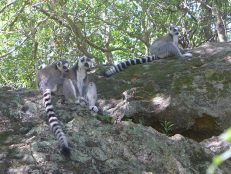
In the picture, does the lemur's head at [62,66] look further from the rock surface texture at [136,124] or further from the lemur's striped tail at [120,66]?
the lemur's striped tail at [120,66]

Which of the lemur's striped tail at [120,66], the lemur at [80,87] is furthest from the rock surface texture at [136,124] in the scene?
the lemur at [80,87]

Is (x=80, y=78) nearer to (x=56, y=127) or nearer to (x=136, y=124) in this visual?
(x=136, y=124)

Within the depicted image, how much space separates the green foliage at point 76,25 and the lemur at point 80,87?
A: 4.45 metres

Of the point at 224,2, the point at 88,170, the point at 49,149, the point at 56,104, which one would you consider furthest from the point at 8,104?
the point at 224,2

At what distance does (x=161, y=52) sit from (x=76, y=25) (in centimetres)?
332

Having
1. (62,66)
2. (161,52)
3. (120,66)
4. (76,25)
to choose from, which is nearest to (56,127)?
(62,66)

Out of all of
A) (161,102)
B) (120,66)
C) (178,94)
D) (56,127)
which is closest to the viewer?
(56,127)

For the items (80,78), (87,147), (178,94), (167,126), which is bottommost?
(167,126)

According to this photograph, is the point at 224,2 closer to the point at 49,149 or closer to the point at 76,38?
the point at 76,38

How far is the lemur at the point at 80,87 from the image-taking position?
255 inches

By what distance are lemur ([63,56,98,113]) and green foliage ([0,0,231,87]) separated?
4.45 meters

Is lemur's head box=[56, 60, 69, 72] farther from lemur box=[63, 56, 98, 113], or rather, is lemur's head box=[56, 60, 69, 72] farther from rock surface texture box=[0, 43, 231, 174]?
rock surface texture box=[0, 43, 231, 174]

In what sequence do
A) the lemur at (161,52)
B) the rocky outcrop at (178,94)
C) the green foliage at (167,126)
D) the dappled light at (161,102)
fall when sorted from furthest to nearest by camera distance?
the lemur at (161,52)
the dappled light at (161,102)
the rocky outcrop at (178,94)
the green foliage at (167,126)

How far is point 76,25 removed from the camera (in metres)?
11.5
